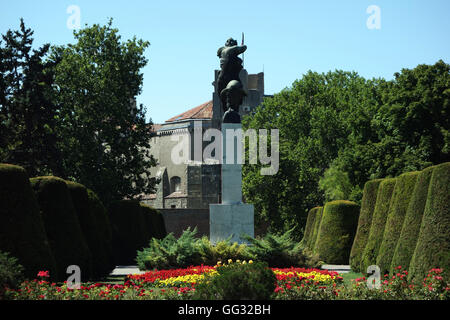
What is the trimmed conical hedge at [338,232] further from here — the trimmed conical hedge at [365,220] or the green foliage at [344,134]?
Result: the green foliage at [344,134]

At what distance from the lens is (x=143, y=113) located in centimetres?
4638

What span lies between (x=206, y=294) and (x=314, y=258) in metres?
11.9

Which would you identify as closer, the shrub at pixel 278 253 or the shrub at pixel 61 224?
the shrub at pixel 61 224

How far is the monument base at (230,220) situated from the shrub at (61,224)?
5709mm

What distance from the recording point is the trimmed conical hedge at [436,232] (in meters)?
14.1

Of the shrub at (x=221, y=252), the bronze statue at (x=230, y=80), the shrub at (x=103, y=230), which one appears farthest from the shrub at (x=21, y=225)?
the bronze statue at (x=230, y=80)

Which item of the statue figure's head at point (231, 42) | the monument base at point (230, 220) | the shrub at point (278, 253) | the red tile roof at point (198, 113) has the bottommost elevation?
the shrub at point (278, 253)

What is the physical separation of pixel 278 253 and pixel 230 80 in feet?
25.2

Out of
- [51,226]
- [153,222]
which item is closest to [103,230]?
Answer: [51,226]

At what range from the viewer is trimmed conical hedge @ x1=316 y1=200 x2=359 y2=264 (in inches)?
1215

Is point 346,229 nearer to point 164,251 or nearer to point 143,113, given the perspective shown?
point 164,251

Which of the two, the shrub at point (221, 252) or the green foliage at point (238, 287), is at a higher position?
the green foliage at point (238, 287)

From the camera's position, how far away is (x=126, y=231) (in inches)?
1201

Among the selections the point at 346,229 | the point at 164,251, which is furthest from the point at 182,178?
the point at 164,251
